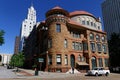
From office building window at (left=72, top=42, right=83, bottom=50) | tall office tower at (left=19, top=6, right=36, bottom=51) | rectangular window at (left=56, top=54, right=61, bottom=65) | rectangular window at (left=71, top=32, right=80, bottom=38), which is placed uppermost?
tall office tower at (left=19, top=6, right=36, bottom=51)

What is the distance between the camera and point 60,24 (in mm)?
40312

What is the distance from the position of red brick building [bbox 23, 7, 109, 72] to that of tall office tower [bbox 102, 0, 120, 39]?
84.7m

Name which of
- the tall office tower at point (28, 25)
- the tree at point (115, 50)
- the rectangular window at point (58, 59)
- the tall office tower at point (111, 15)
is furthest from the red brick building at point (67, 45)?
the tall office tower at point (28, 25)

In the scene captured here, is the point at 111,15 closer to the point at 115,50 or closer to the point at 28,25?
the point at 115,50

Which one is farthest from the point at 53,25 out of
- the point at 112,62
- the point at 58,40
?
the point at 112,62

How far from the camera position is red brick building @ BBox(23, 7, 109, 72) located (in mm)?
38406

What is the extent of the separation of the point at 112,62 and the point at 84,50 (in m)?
24.8

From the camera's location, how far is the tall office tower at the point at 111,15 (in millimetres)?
125625

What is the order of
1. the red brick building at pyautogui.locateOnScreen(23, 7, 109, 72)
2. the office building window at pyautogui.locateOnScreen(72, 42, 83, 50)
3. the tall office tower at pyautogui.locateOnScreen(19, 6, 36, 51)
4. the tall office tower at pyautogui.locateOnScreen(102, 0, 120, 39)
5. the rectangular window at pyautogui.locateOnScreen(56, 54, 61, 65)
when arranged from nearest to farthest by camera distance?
the rectangular window at pyautogui.locateOnScreen(56, 54, 61, 65), the red brick building at pyautogui.locateOnScreen(23, 7, 109, 72), the office building window at pyautogui.locateOnScreen(72, 42, 83, 50), the tall office tower at pyautogui.locateOnScreen(102, 0, 120, 39), the tall office tower at pyautogui.locateOnScreen(19, 6, 36, 51)

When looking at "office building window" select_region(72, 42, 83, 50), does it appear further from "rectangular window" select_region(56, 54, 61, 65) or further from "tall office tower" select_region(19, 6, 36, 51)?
"tall office tower" select_region(19, 6, 36, 51)

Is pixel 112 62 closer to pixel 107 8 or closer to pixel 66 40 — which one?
pixel 66 40

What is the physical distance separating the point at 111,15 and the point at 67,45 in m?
106

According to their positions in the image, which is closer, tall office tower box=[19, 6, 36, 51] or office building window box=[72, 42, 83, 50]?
office building window box=[72, 42, 83, 50]

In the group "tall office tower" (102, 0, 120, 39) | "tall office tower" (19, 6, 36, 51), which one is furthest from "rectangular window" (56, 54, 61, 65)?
"tall office tower" (19, 6, 36, 51)
